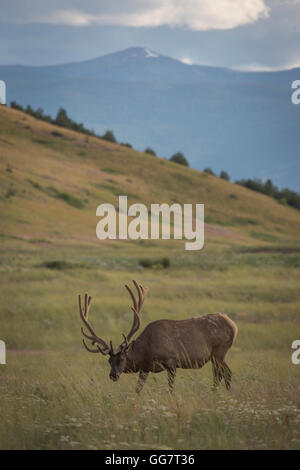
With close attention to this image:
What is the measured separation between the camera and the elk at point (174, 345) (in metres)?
8.00

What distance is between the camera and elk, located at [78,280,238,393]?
7996 mm

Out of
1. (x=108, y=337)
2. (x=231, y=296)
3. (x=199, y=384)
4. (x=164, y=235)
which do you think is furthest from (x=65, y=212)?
(x=199, y=384)

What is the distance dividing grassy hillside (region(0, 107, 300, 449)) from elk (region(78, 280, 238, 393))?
31 cm

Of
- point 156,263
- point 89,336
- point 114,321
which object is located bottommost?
point 114,321

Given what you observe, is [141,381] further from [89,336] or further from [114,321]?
[114,321]

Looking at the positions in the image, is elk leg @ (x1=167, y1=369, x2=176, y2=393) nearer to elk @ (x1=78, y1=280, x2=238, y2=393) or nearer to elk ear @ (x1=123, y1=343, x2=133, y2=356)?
elk @ (x1=78, y1=280, x2=238, y2=393)

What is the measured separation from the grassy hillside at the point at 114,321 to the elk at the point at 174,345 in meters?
0.31

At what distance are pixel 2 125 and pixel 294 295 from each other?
80550 mm

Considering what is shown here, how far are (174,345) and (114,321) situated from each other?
518 inches

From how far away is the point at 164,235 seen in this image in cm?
6419

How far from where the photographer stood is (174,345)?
8.14m

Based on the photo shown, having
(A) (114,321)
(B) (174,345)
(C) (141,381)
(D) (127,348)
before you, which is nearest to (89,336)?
(D) (127,348)

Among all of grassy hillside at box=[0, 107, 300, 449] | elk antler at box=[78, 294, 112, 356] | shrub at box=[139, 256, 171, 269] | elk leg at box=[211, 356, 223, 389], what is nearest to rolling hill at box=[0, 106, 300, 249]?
grassy hillside at box=[0, 107, 300, 449]
